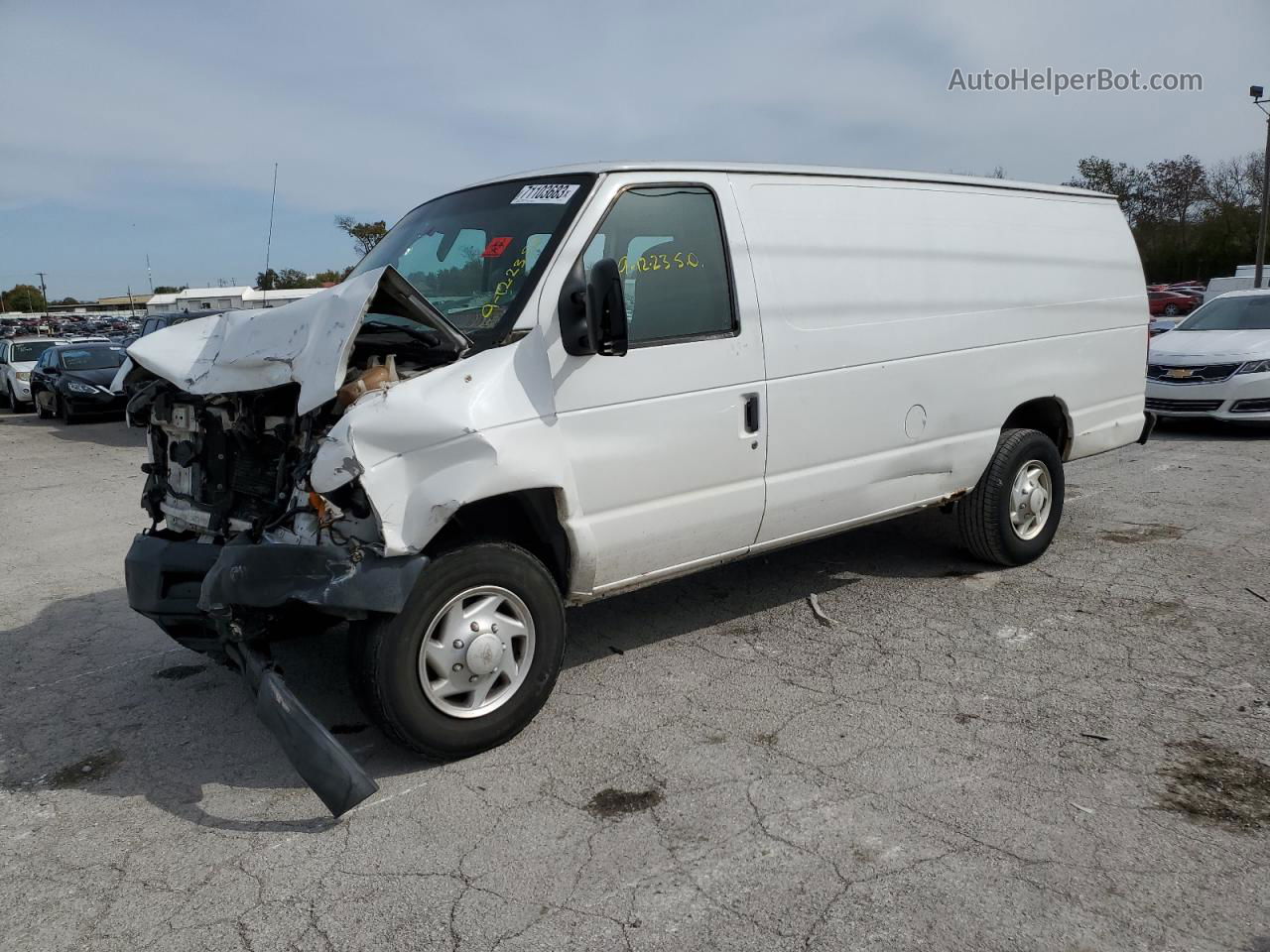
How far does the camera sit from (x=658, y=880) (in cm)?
303

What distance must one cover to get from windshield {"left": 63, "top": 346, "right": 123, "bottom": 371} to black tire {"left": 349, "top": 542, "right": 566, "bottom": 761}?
59.9 ft

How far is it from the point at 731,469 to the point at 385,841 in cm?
210

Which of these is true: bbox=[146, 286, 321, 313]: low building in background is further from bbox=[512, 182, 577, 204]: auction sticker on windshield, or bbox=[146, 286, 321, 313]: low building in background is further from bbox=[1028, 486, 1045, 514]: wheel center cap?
bbox=[1028, 486, 1045, 514]: wheel center cap

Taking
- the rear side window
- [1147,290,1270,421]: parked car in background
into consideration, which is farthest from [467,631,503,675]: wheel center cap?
[1147,290,1270,421]: parked car in background

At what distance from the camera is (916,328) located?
5234 millimetres

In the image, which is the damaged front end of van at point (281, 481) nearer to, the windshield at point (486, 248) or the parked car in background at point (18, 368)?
the windshield at point (486, 248)

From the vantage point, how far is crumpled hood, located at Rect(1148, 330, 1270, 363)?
36.0ft

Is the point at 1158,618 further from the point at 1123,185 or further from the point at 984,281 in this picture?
the point at 1123,185

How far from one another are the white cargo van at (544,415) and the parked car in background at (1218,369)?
661 cm

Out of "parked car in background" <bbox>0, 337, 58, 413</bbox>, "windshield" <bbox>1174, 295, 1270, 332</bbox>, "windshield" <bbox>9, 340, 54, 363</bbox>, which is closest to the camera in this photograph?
"windshield" <bbox>1174, 295, 1270, 332</bbox>

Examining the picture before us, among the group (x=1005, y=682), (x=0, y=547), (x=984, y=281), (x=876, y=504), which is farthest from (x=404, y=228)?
(x=0, y=547)

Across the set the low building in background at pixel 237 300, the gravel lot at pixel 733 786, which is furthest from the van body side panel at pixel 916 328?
the low building in background at pixel 237 300

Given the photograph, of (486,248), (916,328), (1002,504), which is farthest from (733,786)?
(1002,504)

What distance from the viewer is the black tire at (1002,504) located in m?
5.78
